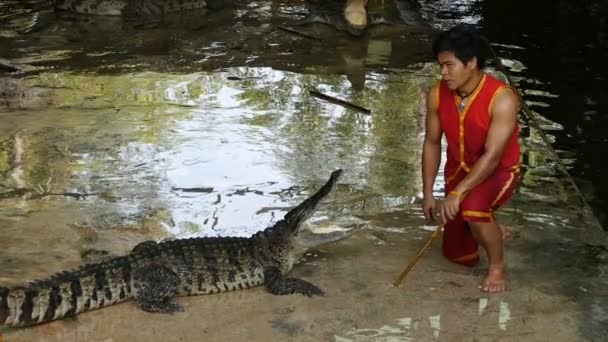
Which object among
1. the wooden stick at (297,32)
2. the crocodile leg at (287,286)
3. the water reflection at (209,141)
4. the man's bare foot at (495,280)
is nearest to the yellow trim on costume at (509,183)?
the man's bare foot at (495,280)

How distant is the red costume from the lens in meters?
3.76

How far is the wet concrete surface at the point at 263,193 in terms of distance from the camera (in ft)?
11.8

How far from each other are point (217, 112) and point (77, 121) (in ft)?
3.88

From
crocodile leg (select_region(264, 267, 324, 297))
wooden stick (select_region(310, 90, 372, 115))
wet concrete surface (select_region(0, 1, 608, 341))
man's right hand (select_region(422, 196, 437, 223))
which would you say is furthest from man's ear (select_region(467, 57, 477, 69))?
wooden stick (select_region(310, 90, 372, 115))

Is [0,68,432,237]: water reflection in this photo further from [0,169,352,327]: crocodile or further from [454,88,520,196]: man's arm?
[454,88,520,196]: man's arm

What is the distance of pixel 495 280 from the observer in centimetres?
394

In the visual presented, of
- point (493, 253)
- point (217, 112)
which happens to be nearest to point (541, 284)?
point (493, 253)

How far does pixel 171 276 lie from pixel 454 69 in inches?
65.5

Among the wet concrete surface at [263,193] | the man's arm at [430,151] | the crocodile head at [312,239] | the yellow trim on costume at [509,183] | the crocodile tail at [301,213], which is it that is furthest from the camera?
the crocodile head at [312,239]

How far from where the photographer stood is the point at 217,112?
6.82 m

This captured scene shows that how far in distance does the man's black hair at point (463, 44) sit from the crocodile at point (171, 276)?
984 millimetres

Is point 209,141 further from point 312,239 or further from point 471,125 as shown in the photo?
point 471,125

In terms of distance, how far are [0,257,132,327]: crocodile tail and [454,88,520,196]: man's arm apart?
1.68 meters

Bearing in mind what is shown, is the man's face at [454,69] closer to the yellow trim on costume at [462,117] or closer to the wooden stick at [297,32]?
the yellow trim on costume at [462,117]
